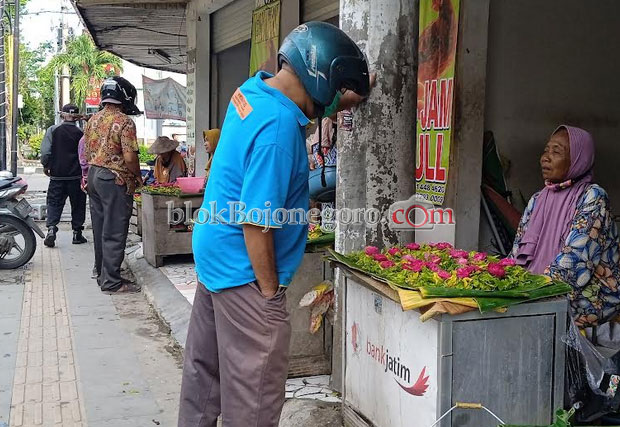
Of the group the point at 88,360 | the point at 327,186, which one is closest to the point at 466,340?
the point at 327,186

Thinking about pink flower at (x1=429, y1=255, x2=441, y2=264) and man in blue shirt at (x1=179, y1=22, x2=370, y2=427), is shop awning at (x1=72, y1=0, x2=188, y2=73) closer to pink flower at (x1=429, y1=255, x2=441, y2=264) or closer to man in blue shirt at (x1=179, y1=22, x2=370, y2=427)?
man in blue shirt at (x1=179, y1=22, x2=370, y2=427)

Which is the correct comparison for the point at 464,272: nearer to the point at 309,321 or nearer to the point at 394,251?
the point at 394,251

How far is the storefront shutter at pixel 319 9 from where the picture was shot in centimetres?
702

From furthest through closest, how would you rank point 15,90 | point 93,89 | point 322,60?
point 93,89 < point 15,90 < point 322,60

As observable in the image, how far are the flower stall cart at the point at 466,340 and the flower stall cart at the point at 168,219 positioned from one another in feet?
15.8

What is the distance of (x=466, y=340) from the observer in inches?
93.7

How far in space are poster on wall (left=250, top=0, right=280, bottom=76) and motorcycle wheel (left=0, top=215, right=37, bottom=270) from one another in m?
3.36

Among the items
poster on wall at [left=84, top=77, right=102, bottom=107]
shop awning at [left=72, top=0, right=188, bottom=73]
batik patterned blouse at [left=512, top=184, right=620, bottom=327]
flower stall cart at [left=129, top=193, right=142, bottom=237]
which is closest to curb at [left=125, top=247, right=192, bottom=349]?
flower stall cart at [left=129, top=193, right=142, bottom=237]

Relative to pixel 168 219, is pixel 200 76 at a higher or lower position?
higher

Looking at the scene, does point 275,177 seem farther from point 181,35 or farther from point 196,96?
point 181,35

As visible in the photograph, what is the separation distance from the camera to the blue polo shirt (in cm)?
223

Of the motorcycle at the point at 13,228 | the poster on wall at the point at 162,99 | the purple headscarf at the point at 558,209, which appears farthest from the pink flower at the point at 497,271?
the poster on wall at the point at 162,99

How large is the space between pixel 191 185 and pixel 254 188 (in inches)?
210

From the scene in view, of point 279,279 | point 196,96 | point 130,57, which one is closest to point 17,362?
point 279,279
